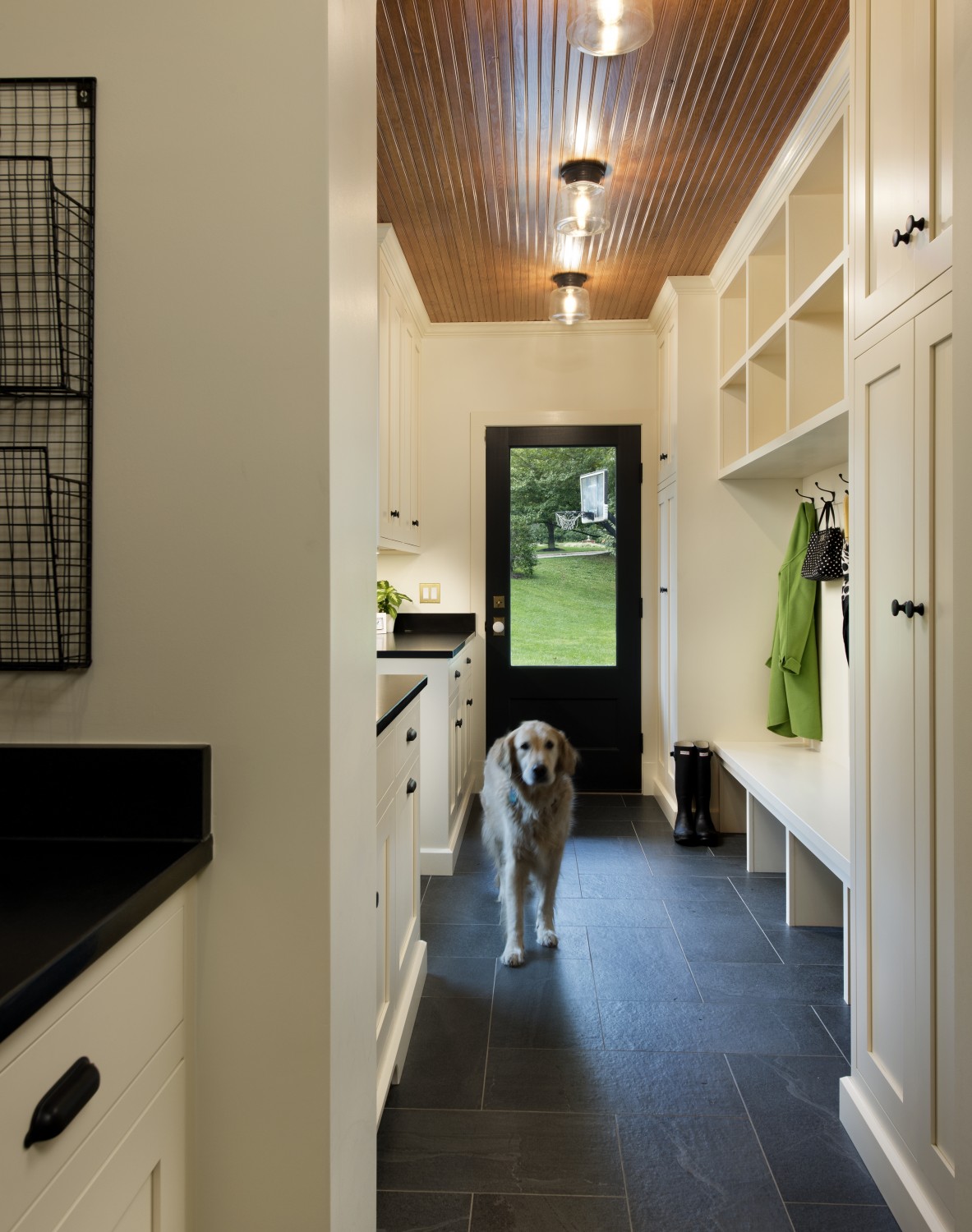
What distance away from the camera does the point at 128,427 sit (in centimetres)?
99

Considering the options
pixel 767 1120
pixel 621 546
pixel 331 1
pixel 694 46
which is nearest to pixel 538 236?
pixel 694 46

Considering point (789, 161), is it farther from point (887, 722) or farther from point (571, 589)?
point (571, 589)

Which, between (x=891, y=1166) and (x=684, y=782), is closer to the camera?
(x=891, y=1166)

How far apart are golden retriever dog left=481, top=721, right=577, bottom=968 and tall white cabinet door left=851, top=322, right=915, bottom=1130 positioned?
112 cm

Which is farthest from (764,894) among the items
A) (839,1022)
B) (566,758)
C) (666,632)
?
(666,632)

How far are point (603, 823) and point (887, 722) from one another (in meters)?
2.77

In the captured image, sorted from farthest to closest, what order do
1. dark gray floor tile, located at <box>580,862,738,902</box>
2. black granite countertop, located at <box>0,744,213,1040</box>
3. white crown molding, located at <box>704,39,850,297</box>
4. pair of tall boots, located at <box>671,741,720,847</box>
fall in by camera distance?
pair of tall boots, located at <box>671,741,720,847</box>
dark gray floor tile, located at <box>580,862,738,902</box>
white crown molding, located at <box>704,39,850,297</box>
black granite countertop, located at <box>0,744,213,1040</box>

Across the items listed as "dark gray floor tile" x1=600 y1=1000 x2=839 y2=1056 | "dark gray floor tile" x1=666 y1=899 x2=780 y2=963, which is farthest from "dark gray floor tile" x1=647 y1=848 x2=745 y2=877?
"dark gray floor tile" x1=600 y1=1000 x2=839 y2=1056

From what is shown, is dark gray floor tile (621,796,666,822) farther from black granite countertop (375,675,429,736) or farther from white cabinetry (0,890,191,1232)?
white cabinetry (0,890,191,1232)

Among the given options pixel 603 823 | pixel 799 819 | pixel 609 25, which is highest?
pixel 609 25

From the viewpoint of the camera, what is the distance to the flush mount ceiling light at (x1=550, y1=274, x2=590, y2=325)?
159 inches

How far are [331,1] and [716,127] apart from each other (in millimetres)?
2131

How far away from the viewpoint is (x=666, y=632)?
4.55 m

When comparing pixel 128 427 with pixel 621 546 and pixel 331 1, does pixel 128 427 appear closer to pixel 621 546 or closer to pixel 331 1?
pixel 331 1
